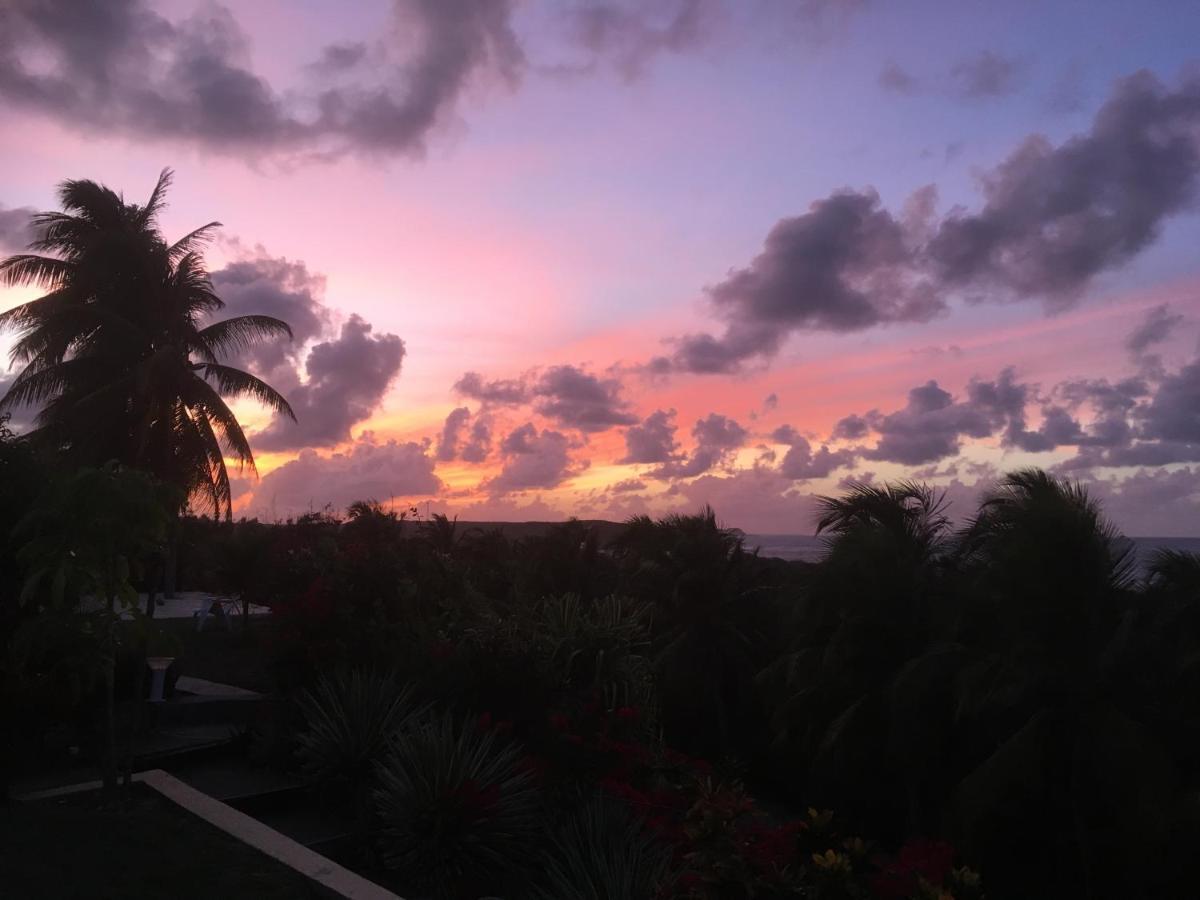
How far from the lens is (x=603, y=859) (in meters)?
6.56

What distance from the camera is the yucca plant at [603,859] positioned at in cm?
636

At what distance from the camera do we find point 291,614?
11305 mm

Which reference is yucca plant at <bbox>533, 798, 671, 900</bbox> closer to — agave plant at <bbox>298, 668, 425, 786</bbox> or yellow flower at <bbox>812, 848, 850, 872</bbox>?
yellow flower at <bbox>812, 848, 850, 872</bbox>

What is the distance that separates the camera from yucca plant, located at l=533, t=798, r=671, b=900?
636 cm

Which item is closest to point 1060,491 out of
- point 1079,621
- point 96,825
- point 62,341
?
point 1079,621

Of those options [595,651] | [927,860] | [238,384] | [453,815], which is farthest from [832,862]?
[238,384]

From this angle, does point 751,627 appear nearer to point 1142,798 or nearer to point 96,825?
point 1142,798

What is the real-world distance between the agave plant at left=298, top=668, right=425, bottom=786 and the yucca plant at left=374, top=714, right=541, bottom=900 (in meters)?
1.11

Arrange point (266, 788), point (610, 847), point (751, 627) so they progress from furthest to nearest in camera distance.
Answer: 1. point (751, 627)
2. point (266, 788)
3. point (610, 847)

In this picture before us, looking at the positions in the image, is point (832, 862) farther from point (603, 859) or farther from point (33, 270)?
point (33, 270)

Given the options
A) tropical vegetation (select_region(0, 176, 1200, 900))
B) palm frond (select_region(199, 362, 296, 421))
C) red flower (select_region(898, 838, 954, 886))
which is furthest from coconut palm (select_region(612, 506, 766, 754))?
red flower (select_region(898, 838, 954, 886))

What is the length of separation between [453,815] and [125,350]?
61.8 ft

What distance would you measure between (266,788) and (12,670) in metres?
2.84

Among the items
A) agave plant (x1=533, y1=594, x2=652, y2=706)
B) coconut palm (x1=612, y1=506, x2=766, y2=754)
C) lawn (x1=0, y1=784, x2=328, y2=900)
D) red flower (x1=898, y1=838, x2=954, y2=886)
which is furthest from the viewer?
coconut palm (x1=612, y1=506, x2=766, y2=754)
